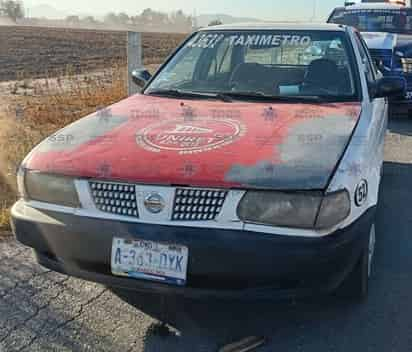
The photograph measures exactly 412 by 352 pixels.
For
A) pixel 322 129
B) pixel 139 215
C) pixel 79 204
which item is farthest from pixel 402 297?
pixel 79 204

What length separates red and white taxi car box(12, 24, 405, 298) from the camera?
96.2 inches

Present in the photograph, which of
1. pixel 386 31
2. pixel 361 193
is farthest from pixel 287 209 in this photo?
pixel 386 31

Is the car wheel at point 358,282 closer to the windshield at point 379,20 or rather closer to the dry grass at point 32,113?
the dry grass at point 32,113

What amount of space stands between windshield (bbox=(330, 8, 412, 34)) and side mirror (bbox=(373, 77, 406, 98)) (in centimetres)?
648

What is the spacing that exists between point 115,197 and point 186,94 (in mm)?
1544

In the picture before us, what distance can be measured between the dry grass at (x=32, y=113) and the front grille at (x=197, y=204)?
2166mm

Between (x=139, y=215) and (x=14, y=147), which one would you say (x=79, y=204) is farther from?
(x=14, y=147)

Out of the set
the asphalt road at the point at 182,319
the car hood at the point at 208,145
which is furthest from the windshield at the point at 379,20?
the asphalt road at the point at 182,319

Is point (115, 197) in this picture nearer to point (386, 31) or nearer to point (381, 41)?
point (381, 41)

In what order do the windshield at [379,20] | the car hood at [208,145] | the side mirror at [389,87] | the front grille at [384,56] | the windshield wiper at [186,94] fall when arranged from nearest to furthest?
the car hood at [208,145]
the windshield wiper at [186,94]
the side mirror at [389,87]
the front grille at [384,56]
the windshield at [379,20]

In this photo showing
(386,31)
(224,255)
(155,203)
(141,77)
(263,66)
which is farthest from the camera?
(386,31)

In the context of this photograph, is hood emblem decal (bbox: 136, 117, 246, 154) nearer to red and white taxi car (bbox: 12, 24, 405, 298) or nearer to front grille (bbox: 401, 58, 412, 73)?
red and white taxi car (bbox: 12, 24, 405, 298)

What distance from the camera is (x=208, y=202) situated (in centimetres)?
248

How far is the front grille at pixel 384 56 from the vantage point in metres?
8.41
